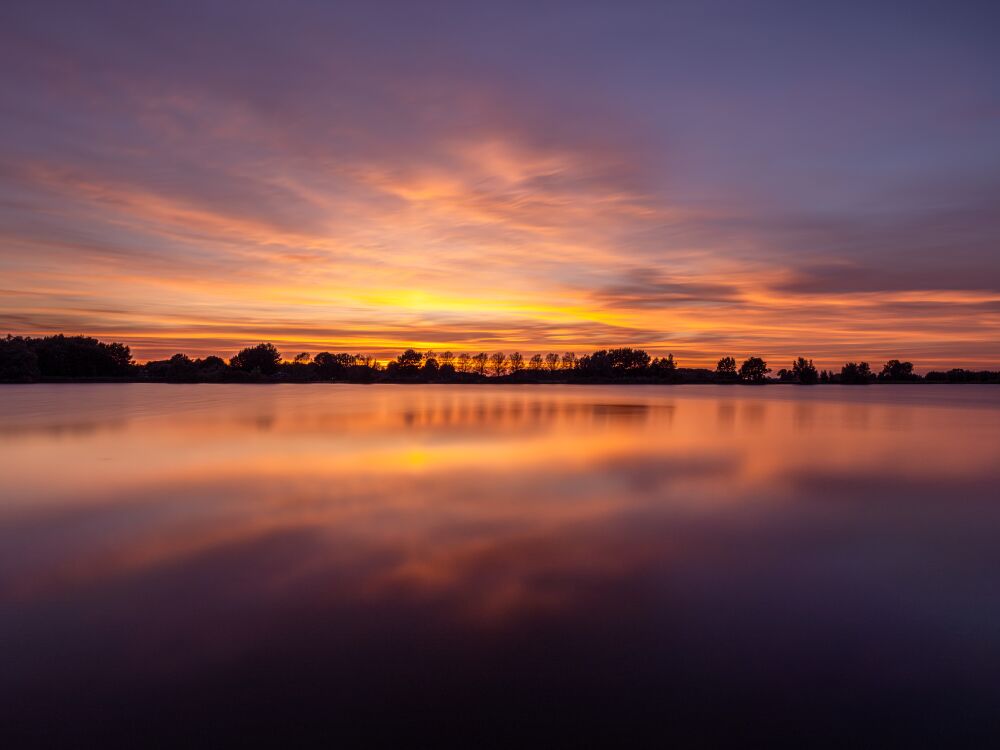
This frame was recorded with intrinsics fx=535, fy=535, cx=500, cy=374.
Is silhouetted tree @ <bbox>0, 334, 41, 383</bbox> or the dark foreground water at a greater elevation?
→ silhouetted tree @ <bbox>0, 334, 41, 383</bbox>

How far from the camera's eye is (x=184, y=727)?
3277mm

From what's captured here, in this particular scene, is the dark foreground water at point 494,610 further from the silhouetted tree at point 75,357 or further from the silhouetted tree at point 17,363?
the silhouetted tree at point 75,357

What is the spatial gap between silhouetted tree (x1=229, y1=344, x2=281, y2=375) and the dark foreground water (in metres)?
107

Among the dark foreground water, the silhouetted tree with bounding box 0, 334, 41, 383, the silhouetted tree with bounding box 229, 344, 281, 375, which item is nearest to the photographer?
the dark foreground water

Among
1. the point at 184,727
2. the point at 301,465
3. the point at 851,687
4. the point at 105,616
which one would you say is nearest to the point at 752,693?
the point at 851,687

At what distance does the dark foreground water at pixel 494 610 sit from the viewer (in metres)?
3.42

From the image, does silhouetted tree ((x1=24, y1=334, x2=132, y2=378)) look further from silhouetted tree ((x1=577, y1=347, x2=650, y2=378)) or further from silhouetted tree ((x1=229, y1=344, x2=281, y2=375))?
silhouetted tree ((x1=577, y1=347, x2=650, y2=378))

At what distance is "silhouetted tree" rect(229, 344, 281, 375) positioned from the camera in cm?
11012

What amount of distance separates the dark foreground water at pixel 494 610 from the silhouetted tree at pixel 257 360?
107 meters

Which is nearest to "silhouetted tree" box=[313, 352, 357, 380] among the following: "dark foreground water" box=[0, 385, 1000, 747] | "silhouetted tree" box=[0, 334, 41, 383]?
"silhouetted tree" box=[0, 334, 41, 383]

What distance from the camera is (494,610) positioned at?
4.94 meters

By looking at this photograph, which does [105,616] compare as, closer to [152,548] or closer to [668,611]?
[152,548]

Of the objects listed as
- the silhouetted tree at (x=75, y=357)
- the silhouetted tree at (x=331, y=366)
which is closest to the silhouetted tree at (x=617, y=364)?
the silhouetted tree at (x=331, y=366)

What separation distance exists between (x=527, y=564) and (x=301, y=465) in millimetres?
8913
